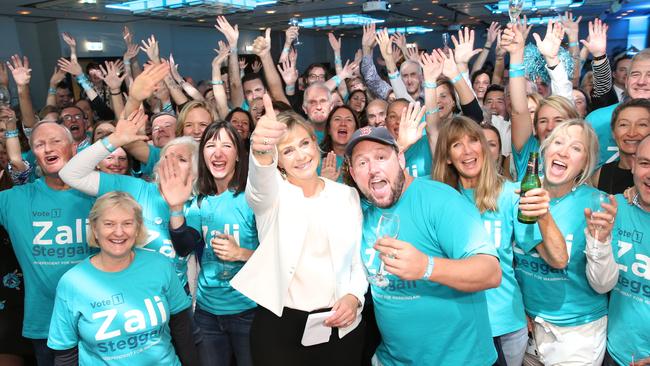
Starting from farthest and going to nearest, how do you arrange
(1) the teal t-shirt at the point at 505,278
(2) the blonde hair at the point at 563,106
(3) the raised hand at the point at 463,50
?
(3) the raised hand at the point at 463,50 < (2) the blonde hair at the point at 563,106 < (1) the teal t-shirt at the point at 505,278

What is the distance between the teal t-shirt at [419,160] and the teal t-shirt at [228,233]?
1419 mm

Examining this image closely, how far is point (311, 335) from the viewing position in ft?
6.53

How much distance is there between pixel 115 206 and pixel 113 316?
495 millimetres

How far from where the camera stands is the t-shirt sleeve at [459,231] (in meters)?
1.69

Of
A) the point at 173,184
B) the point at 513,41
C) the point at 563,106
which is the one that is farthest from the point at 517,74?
the point at 173,184

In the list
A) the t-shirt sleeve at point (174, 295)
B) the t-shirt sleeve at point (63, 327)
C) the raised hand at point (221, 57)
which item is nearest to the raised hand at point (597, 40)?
the raised hand at point (221, 57)

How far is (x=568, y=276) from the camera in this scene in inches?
83.7

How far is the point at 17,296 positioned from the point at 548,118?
3355 millimetres

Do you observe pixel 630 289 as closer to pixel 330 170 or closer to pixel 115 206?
pixel 330 170

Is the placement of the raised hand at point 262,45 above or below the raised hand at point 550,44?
above

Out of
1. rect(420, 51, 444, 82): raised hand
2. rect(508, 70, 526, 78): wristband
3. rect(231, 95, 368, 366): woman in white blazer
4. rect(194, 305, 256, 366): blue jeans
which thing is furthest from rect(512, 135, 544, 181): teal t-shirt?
rect(194, 305, 256, 366): blue jeans

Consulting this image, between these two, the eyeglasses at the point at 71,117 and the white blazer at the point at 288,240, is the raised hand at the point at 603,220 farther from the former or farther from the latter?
the eyeglasses at the point at 71,117

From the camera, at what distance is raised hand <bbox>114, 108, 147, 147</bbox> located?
2.54 metres

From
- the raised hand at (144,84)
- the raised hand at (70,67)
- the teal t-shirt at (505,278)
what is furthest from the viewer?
the raised hand at (70,67)
